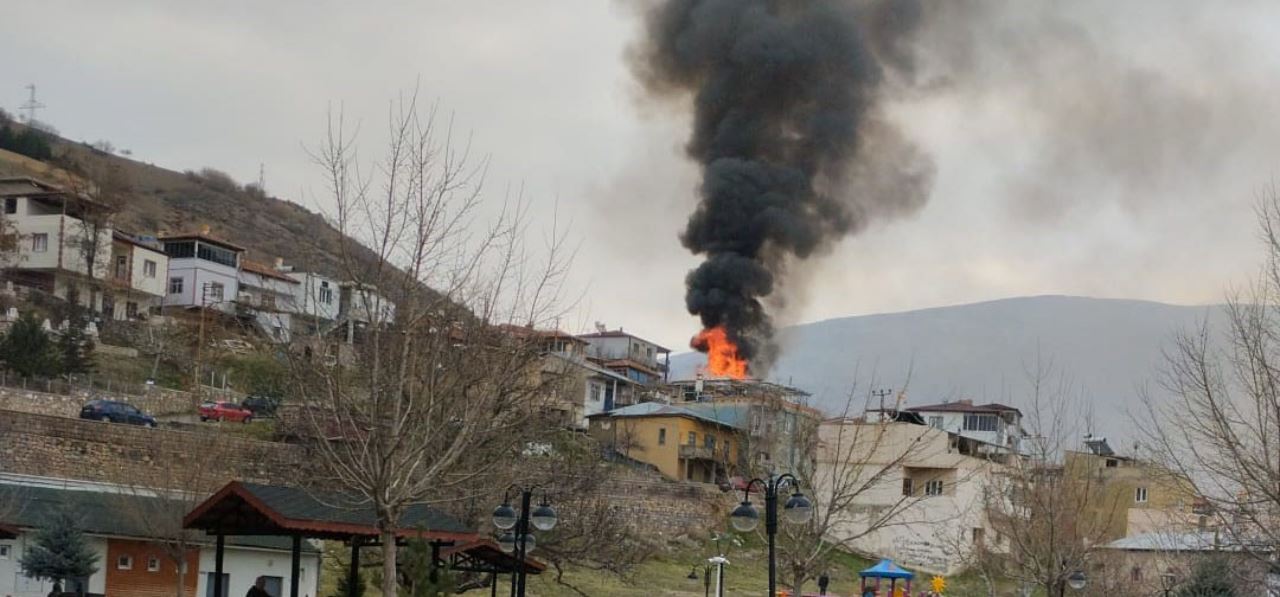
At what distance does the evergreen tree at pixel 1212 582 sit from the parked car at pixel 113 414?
97.5 ft

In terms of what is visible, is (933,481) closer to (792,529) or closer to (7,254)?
(792,529)

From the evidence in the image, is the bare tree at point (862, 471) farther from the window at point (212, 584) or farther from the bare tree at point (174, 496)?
the bare tree at point (174, 496)

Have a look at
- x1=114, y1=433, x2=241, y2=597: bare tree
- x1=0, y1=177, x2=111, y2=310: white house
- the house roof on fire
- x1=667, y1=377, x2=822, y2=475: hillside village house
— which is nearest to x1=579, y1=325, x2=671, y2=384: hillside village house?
x1=667, y1=377, x2=822, y2=475: hillside village house

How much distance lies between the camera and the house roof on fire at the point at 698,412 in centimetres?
6091

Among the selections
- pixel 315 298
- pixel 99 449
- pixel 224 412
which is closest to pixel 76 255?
pixel 224 412

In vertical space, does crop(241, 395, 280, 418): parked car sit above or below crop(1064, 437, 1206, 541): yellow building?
above

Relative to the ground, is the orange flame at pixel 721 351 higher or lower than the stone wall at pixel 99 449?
higher

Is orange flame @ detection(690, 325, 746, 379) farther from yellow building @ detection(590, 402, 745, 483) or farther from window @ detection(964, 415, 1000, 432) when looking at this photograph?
window @ detection(964, 415, 1000, 432)

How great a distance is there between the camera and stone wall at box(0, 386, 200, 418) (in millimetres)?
43375

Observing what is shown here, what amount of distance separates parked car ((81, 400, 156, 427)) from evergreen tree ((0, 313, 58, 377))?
5.12 metres

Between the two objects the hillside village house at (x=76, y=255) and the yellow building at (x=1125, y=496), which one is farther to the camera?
the hillside village house at (x=76, y=255)

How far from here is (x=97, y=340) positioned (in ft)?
193

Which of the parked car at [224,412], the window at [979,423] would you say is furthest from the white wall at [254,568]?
the window at [979,423]

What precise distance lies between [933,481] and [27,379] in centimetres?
3261
